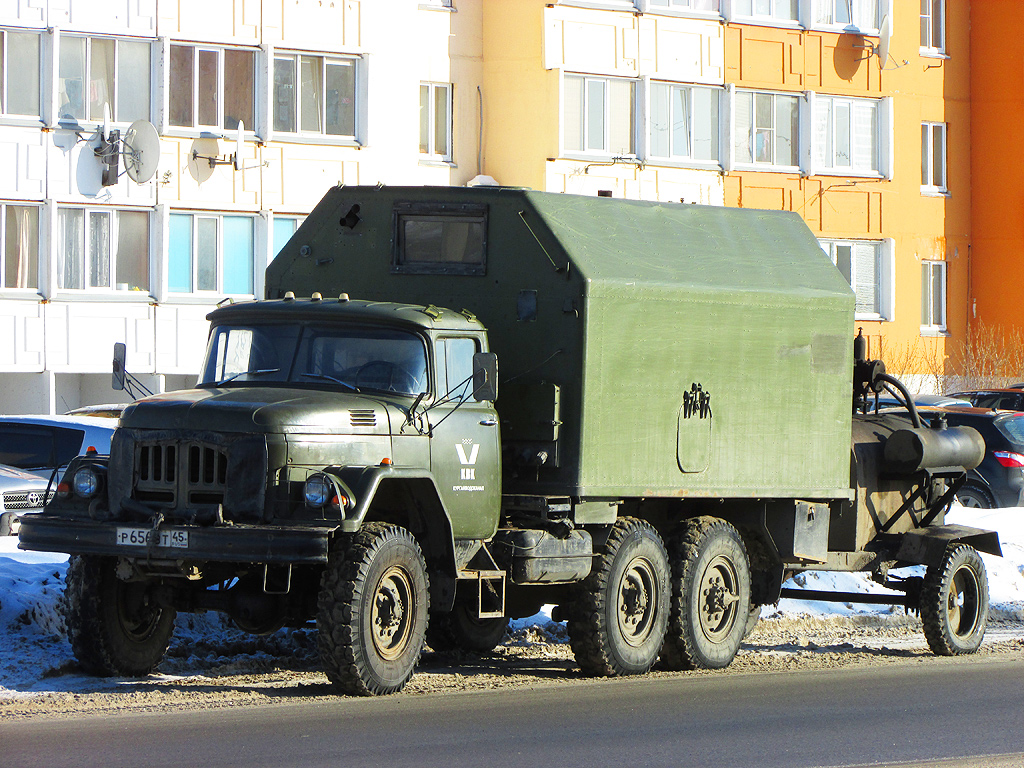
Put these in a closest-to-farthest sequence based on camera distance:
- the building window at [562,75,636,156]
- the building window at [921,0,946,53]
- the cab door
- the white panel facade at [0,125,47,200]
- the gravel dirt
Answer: the gravel dirt
the cab door
the white panel facade at [0,125,47,200]
the building window at [562,75,636,156]
the building window at [921,0,946,53]

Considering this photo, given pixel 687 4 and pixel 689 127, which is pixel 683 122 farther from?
pixel 687 4

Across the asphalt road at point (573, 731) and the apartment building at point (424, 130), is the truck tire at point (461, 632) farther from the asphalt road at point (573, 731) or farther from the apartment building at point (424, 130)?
the apartment building at point (424, 130)

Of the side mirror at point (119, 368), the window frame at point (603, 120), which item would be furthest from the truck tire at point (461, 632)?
the window frame at point (603, 120)

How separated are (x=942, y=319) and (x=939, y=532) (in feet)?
89.6

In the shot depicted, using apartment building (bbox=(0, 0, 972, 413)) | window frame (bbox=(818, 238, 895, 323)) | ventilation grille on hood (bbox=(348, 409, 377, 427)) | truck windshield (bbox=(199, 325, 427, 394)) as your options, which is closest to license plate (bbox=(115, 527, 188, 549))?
ventilation grille on hood (bbox=(348, 409, 377, 427))

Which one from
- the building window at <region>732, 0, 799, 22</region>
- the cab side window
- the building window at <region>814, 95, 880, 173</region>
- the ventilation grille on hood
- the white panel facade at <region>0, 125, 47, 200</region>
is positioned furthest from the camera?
the building window at <region>814, 95, 880, 173</region>

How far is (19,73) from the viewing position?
29.8m

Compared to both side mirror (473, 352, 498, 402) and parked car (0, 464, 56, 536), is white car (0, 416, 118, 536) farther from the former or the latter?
side mirror (473, 352, 498, 402)

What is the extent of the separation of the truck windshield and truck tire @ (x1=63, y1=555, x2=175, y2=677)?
4.90 feet

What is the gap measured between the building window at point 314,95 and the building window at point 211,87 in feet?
1.96

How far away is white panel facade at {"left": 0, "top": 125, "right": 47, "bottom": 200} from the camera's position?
29578mm

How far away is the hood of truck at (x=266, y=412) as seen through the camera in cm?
995

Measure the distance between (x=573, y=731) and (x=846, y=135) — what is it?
31128 millimetres

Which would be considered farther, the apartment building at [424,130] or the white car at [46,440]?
the apartment building at [424,130]
